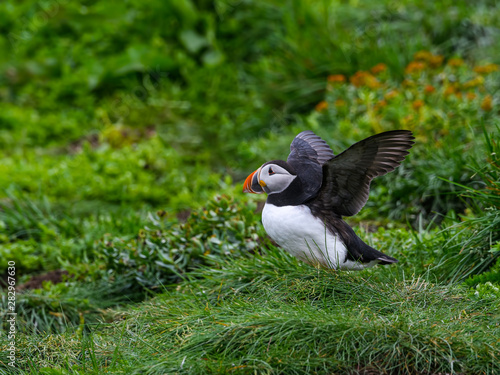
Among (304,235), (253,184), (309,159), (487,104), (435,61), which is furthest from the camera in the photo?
(435,61)

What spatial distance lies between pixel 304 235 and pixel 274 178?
324 millimetres

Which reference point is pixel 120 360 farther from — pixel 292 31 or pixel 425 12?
pixel 425 12

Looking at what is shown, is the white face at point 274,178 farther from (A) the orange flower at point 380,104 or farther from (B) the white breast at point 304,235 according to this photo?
(A) the orange flower at point 380,104

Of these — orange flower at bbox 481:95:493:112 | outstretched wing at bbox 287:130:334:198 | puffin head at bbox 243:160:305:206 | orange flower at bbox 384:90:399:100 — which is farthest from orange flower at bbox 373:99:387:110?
puffin head at bbox 243:160:305:206

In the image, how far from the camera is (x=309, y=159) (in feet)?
10.5

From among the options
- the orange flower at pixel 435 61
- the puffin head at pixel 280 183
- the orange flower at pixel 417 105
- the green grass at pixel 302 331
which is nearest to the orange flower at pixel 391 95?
the orange flower at pixel 417 105

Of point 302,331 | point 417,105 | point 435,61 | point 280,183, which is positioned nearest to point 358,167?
point 280,183

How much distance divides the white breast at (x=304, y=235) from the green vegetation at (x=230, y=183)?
5.8 inches

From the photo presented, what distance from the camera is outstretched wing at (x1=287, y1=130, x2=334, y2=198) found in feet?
10.1

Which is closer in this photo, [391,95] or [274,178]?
[274,178]

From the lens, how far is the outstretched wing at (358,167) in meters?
2.88

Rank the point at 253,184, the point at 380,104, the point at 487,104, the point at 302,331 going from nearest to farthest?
the point at 302,331 < the point at 253,184 < the point at 487,104 < the point at 380,104

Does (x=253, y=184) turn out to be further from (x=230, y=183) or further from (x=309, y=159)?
(x=230, y=183)

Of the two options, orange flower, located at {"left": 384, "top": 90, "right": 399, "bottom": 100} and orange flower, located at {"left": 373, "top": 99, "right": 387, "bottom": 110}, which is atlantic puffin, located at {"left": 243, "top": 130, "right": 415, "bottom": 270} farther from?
orange flower, located at {"left": 384, "top": 90, "right": 399, "bottom": 100}
